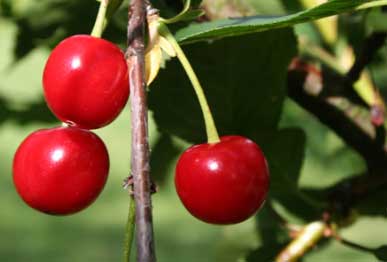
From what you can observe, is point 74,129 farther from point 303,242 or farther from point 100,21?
point 303,242

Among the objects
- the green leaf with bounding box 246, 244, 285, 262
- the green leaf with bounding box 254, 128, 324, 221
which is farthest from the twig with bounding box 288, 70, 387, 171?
the green leaf with bounding box 246, 244, 285, 262

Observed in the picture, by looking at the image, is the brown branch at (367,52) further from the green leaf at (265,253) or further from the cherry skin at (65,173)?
the cherry skin at (65,173)

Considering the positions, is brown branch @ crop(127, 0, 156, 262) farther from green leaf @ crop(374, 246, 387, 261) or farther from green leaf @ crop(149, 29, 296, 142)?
green leaf @ crop(374, 246, 387, 261)

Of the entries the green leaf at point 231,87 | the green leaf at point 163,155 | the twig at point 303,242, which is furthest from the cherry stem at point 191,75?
the green leaf at point 163,155

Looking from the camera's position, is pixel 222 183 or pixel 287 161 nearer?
pixel 222 183

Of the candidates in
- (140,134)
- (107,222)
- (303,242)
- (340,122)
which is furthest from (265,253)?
(107,222)

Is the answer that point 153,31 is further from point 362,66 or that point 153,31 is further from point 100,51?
point 362,66
